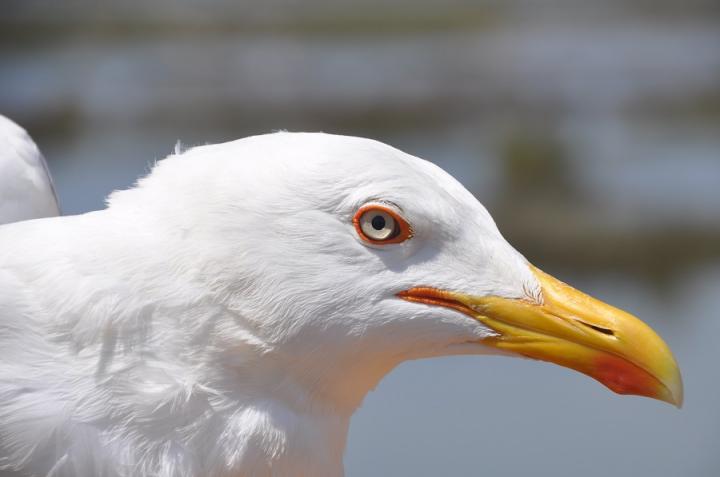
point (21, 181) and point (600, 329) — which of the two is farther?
point (21, 181)

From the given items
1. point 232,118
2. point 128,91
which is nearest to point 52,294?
point 232,118

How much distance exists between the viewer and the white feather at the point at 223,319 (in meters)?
2.37

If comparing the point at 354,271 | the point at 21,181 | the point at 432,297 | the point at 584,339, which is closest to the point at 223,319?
the point at 354,271

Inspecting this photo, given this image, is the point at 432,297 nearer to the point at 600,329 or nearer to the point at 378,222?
the point at 378,222

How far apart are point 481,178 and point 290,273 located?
10.7m

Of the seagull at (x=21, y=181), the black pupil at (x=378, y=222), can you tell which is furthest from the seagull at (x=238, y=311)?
the seagull at (x=21, y=181)

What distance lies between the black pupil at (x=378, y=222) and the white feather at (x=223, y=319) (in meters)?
0.05

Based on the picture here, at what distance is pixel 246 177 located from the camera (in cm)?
246

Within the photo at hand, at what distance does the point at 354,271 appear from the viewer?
7.96 ft

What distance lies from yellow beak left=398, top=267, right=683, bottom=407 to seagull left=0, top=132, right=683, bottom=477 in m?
0.01

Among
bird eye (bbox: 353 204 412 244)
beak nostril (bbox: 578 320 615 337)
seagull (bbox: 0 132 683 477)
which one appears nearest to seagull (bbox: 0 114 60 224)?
seagull (bbox: 0 132 683 477)

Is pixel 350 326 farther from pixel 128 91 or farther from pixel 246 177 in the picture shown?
pixel 128 91

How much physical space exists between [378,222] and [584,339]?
540 millimetres

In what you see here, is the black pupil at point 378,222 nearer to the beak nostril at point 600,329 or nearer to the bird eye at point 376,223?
the bird eye at point 376,223
